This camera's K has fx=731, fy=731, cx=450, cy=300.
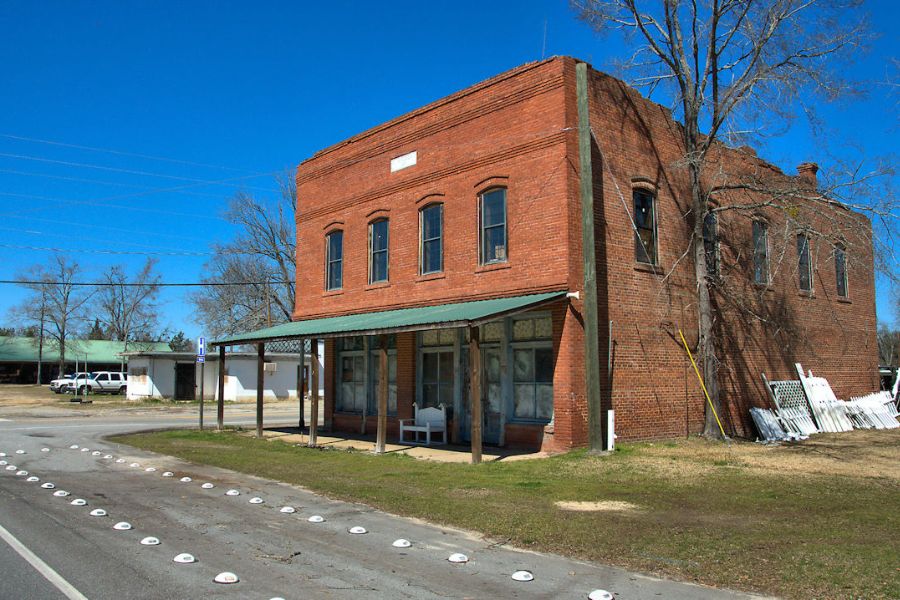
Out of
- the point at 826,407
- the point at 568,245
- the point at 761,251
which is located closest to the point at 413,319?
the point at 568,245

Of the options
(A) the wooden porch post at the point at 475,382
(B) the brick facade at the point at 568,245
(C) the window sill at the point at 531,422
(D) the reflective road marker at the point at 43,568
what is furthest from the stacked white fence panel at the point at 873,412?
(D) the reflective road marker at the point at 43,568

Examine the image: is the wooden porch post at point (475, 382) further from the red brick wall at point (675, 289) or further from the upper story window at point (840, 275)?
the upper story window at point (840, 275)

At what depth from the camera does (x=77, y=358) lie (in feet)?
230

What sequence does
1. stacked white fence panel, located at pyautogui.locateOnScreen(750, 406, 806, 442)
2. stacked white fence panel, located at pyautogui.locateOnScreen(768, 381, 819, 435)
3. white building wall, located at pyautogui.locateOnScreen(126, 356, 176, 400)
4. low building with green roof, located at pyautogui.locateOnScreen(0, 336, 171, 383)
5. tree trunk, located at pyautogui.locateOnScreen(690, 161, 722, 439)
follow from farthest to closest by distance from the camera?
low building with green roof, located at pyautogui.locateOnScreen(0, 336, 171, 383), white building wall, located at pyautogui.locateOnScreen(126, 356, 176, 400), stacked white fence panel, located at pyautogui.locateOnScreen(768, 381, 819, 435), stacked white fence panel, located at pyautogui.locateOnScreen(750, 406, 806, 442), tree trunk, located at pyautogui.locateOnScreen(690, 161, 722, 439)

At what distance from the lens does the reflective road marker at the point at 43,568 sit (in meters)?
5.61

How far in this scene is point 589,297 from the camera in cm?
1459

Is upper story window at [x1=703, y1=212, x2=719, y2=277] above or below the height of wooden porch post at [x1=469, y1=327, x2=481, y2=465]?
above

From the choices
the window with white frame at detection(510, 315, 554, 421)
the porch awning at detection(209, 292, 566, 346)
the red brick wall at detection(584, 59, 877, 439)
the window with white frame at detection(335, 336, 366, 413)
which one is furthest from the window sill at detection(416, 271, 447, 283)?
the red brick wall at detection(584, 59, 877, 439)

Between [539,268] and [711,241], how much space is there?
5971 millimetres

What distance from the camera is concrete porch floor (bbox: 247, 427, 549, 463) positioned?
595 inches

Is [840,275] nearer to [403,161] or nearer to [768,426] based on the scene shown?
[768,426]

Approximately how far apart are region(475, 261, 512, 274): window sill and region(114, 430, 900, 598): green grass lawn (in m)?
4.66

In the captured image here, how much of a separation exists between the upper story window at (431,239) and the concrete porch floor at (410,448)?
177 inches

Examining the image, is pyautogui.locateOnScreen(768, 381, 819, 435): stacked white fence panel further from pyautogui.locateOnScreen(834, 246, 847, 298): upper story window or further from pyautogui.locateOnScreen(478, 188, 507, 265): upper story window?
pyautogui.locateOnScreen(478, 188, 507, 265): upper story window
